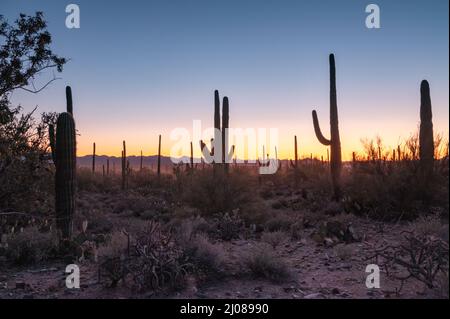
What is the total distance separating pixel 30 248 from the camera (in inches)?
372

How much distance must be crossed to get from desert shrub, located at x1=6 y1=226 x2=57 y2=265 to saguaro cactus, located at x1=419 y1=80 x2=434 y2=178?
1073 cm

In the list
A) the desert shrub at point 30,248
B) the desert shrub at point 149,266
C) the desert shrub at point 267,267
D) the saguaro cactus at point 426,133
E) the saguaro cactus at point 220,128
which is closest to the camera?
the desert shrub at point 149,266

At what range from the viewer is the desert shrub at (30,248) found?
9.30 metres

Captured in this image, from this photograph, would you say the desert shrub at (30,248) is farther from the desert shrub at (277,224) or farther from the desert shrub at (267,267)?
the desert shrub at (277,224)

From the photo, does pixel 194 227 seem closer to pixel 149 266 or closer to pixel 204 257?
pixel 204 257

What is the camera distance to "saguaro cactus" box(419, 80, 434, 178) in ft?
47.0

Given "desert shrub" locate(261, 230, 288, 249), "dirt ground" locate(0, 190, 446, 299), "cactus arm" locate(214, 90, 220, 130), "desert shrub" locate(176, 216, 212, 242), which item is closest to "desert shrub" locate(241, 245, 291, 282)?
"dirt ground" locate(0, 190, 446, 299)

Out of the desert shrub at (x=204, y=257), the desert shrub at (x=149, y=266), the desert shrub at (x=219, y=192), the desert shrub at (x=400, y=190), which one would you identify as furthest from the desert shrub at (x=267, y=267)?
the desert shrub at (x=219, y=192)

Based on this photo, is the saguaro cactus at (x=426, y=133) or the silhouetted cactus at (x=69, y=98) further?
the silhouetted cactus at (x=69, y=98)

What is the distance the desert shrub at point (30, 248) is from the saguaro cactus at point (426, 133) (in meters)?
10.7

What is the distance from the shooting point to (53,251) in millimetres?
9812

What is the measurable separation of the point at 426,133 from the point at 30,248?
41.9 feet

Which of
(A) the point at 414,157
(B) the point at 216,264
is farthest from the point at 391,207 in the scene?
(B) the point at 216,264

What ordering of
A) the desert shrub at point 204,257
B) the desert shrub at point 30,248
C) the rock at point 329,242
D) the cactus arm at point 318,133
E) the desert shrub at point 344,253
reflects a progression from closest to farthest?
the desert shrub at point 204,257, the desert shrub at point 344,253, the desert shrub at point 30,248, the rock at point 329,242, the cactus arm at point 318,133
